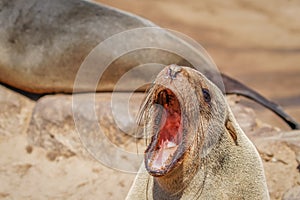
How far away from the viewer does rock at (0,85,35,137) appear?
16.4ft

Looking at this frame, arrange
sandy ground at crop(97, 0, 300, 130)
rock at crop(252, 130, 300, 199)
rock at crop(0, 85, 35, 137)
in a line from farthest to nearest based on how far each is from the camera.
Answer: sandy ground at crop(97, 0, 300, 130) < rock at crop(0, 85, 35, 137) < rock at crop(252, 130, 300, 199)

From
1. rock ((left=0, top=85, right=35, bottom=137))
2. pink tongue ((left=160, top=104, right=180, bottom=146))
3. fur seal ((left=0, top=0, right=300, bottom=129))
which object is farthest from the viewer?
fur seal ((left=0, top=0, right=300, bottom=129))

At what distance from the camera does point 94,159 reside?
468 centimetres

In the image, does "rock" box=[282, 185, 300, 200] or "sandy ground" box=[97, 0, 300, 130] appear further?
"sandy ground" box=[97, 0, 300, 130]

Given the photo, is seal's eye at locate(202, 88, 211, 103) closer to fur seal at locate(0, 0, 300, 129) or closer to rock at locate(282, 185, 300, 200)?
rock at locate(282, 185, 300, 200)

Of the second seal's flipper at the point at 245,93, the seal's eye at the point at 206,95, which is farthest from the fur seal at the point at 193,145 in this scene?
the second seal's flipper at the point at 245,93

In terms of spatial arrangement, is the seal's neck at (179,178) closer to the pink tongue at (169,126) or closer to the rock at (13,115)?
the pink tongue at (169,126)

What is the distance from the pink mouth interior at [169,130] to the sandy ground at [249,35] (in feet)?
10.5

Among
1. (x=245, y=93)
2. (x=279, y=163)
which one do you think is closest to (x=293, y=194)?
(x=279, y=163)

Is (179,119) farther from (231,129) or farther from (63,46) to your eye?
(63,46)

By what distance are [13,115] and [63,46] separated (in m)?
0.73

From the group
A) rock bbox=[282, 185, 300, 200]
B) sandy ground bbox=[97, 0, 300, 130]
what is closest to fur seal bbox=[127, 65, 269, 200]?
rock bbox=[282, 185, 300, 200]

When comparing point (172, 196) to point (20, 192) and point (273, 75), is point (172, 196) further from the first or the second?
point (273, 75)

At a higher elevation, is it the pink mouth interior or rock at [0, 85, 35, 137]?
the pink mouth interior
